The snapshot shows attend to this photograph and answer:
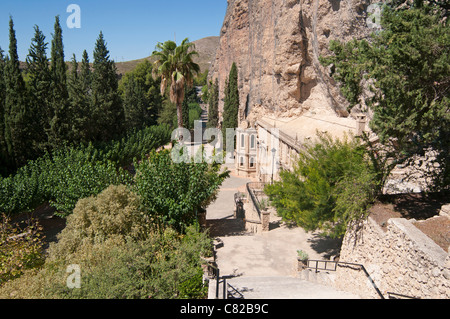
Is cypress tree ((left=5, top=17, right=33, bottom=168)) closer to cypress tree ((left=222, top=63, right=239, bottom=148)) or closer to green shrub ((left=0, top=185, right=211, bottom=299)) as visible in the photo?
green shrub ((left=0, top=185, right=211, bottom=299))

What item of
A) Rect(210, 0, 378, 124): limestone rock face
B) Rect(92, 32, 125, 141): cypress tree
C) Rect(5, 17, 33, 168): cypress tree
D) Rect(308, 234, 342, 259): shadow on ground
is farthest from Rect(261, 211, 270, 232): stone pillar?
Rect(92, 32, 125, 141): cypress tree

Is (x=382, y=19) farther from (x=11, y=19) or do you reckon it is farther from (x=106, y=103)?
(x=106, y=103)

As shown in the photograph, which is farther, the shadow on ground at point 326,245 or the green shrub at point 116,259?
the shadow on ground at point 326,245

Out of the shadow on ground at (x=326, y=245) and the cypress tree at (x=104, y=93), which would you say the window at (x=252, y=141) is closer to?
the cypress tree at (x=104, y=93)

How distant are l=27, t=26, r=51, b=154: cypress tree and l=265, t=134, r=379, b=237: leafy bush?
1815cm

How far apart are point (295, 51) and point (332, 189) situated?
757 inches

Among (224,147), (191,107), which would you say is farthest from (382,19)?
(191,107)

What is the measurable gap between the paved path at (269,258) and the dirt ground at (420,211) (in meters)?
2.72

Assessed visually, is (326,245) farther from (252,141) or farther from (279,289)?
(252,141)

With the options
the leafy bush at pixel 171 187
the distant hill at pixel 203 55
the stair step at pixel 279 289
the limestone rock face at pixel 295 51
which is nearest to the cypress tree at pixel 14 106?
the leafy bush at pixel 171 187

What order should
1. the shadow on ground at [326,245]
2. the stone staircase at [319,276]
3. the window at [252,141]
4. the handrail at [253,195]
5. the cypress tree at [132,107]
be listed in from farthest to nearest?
the cypress tree at [132,107]
the window at [252,141]
the handrail at [253,195]
the shadow on ground at [326,245]
the stone staircase at [319,276]

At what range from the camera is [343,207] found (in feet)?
32.7

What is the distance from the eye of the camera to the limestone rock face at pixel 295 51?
2183cm
